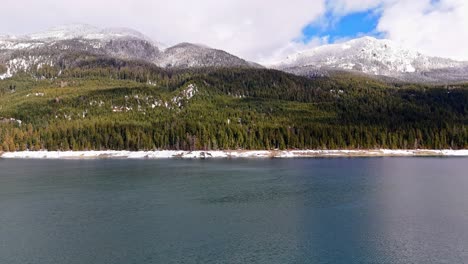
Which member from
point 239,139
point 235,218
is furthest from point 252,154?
point 235,218

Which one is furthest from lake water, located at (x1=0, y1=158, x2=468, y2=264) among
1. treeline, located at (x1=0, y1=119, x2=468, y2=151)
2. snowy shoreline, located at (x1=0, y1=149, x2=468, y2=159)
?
treeline, located at (x1=0, y1=119, x2=468, y2=151)

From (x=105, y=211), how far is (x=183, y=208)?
12.7m

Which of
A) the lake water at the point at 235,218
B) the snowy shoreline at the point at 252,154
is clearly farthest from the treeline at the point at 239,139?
the lake water at the point at 235,218

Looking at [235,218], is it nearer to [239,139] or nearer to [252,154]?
[252,154]

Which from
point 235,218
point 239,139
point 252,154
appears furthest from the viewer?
point 239,139

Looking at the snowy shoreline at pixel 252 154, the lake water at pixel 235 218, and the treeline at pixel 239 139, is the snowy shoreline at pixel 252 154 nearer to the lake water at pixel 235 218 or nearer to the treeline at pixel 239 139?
the treeline at pixel 239 139

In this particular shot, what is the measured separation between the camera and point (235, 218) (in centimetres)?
6500

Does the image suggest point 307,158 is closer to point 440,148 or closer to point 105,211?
point 440,148

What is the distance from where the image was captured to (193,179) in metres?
107

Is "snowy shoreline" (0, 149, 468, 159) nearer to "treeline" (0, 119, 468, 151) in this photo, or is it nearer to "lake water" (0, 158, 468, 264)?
"treeline" (0, 119, 468, 151)

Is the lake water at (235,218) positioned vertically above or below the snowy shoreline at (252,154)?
below

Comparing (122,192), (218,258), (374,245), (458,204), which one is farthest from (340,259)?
(122,192)

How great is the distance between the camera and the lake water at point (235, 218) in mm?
48781

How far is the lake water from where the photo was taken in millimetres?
48781
